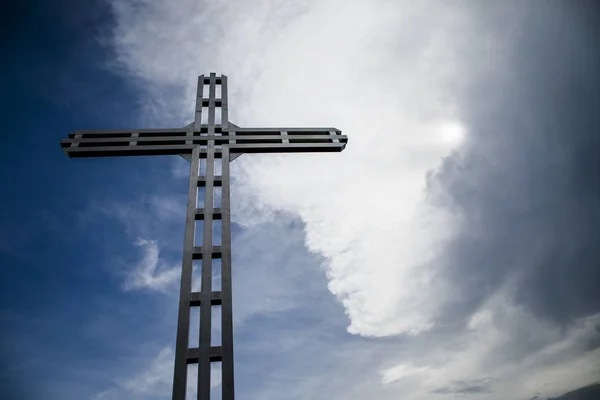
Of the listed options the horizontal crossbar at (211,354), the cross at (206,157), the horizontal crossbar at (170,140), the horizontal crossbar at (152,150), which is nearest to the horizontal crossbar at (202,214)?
the cross at (206,157)

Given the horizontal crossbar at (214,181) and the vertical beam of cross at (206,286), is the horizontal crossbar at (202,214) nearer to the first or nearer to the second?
the vertical beam of cross at (206,286)

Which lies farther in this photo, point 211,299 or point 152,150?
point 152,150

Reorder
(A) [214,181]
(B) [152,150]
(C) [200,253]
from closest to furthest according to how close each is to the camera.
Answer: (C) [200,253] < (A) [214,181] < (B) [152,150]

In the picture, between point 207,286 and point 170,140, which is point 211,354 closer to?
point 207,286

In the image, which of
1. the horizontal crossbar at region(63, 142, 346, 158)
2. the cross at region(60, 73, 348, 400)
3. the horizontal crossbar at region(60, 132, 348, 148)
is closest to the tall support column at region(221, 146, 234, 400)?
the cross at region(60, 73, 348, 400)

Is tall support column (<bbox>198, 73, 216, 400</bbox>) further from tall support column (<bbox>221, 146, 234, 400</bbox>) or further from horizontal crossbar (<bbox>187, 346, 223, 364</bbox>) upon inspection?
tall support column (<bbox>221, 146, 234, 400</bbox>)

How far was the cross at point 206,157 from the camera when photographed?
18.0ft

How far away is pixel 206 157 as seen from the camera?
7.71m

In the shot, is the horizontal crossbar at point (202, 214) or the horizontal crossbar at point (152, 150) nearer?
the horizontal crossbar at point (202, 214)

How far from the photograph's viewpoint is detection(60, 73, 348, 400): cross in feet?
18.0

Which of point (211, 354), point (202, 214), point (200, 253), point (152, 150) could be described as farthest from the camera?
point (152, 150)

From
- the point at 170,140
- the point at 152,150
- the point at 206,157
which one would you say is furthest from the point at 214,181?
the point at 152,150

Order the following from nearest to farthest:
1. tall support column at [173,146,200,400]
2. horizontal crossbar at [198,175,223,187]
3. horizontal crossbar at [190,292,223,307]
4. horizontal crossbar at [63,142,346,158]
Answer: tall support column at [173,146,200,400] < horizontal crossbar at [190,292,223,307] < horizontal crossbar at [198,175,223,187] < horizontal crossbar at [63,142,346,158]

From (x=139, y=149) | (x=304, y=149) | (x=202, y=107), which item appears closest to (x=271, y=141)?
(x=304, y=149)
